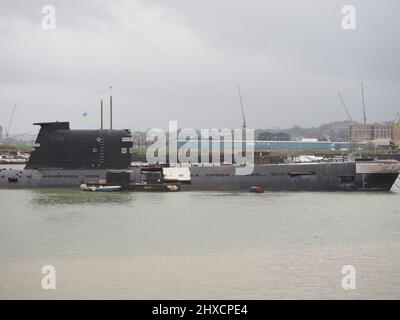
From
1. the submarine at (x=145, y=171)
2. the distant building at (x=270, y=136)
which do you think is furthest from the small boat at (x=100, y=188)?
the distant building at (x=270, y=136)

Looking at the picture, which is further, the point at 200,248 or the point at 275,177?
the point at 275,177

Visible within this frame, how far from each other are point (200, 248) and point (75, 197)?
1930 cm

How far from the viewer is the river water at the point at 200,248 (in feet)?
53.3

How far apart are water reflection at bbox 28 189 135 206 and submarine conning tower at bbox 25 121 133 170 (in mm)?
2168

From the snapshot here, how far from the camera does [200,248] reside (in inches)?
853

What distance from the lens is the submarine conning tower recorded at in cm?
4269

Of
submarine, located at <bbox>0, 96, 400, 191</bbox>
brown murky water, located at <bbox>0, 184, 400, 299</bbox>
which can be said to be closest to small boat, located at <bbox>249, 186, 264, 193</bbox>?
submarine, located at <bbox>0, 96, 400, 191</bbox>

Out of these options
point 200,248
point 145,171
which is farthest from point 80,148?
point 200,248

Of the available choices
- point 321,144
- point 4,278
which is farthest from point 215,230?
point 321,144

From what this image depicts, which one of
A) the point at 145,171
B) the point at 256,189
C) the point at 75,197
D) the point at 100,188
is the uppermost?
the point at 145,171

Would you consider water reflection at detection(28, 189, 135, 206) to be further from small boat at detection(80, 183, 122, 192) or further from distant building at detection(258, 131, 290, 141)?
distant building at detection(258, 131, 290, 141)

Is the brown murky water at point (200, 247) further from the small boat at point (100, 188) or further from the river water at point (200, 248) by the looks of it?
the small boat at point (100, 188)

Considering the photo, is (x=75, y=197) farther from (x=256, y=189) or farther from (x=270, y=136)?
(x=270, y=136)
